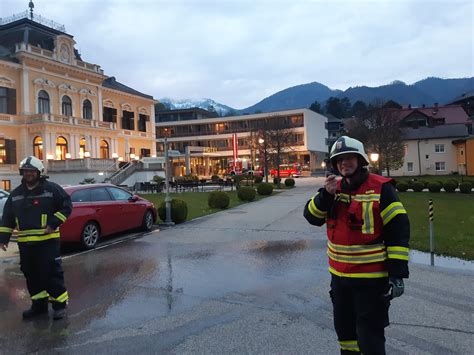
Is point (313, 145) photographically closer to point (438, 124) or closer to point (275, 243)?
point (438, 124)

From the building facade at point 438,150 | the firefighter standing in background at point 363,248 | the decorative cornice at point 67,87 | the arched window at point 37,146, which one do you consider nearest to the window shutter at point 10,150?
the arched window at point 37,146

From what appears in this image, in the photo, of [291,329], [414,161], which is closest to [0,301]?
[291,329]

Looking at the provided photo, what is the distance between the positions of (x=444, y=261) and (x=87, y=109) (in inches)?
1721

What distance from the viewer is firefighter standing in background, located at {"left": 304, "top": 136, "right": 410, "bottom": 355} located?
2.94 meters

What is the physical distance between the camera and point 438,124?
65.2 m

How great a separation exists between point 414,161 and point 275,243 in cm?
5392

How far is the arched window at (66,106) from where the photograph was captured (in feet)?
138

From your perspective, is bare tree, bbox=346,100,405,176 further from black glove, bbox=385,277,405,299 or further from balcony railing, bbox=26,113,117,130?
black glove, bbox=385,277,405,299

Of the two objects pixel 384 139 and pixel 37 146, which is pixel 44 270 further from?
pixel 37 146

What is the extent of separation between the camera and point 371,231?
117 inches

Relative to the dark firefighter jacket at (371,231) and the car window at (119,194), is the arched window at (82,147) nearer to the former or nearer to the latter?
the car window at (119,194)

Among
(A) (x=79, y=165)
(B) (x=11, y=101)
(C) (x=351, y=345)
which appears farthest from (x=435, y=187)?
(B) (x=11, y=101)

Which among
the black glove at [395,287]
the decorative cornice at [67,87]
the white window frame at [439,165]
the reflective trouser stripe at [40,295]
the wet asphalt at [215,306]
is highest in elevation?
the decorative cornice at [67,87]

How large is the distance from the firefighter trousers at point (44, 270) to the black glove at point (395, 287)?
3.97 metres
